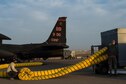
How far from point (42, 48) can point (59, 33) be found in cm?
397

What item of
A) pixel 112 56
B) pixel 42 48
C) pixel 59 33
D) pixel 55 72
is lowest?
pixel 55 72

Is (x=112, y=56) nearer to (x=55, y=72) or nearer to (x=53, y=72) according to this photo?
(x=55, y=72)

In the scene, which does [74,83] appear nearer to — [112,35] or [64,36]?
[112,35]

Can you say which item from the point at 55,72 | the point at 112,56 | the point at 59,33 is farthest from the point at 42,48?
the point at 112,56

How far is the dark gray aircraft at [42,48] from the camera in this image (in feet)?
127

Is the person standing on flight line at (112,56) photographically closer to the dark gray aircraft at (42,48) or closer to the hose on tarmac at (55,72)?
the hose on tarmac at (55,72)

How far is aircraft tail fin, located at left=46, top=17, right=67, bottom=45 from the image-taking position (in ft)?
138

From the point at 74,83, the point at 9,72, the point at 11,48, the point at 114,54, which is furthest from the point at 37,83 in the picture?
the point at 11,48

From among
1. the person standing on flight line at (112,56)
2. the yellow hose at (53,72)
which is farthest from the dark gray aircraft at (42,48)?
the person standing on flight line at (112,56)

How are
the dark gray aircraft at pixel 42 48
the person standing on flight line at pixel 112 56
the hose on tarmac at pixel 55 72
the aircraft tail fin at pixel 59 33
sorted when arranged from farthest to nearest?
the aircraft tail fin at pixel 59 33 < the dark gray aircraft at pixel 42 48 < the person standing on flight line at pixel 112 56 < the hose on tarmac at pixel 55 72

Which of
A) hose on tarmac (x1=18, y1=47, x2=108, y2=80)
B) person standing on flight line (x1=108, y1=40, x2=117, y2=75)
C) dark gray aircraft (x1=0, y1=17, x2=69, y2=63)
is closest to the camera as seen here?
hose on tarmac (x1=18, y1=47, x2=108, y2=80)

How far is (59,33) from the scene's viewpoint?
4219cm

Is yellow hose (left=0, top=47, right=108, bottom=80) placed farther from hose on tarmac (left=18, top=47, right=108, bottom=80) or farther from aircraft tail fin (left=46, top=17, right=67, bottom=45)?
aircraft tail fin (left=46, top=17, right=67, bottom=45)

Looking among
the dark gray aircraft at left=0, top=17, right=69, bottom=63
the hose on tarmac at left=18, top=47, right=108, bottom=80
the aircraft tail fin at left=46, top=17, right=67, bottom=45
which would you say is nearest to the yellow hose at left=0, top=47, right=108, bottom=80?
the hose on tarmac at left=18, top=47, right=108, bottom=80
